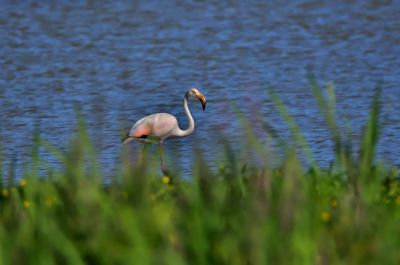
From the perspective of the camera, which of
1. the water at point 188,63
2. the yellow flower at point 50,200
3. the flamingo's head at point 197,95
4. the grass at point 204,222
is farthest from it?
the water at point 188,63

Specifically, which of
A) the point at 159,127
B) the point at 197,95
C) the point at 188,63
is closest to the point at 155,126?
the point at 159,127

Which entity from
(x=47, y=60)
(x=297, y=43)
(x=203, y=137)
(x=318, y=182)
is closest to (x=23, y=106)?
(x=203, y=137)

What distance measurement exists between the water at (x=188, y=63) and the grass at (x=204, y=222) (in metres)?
4.77

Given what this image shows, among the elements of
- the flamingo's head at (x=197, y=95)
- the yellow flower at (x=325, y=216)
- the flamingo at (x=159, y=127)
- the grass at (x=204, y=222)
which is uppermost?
the flamingo's head at (x=197, y=95)

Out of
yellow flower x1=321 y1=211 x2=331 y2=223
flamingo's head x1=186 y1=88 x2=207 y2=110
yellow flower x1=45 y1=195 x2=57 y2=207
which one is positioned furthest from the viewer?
flamingo's head x1=186 y1=88 x2=207 y2=110

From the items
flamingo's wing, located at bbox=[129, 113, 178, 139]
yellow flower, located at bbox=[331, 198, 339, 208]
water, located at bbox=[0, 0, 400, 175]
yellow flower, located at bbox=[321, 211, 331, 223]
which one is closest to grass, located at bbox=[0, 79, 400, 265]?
yellow flower, located at bbox=[321, 211, 331, 223]

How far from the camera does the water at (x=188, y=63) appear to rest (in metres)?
12.8

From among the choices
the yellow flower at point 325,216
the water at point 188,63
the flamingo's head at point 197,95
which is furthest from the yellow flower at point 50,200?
the flamingo's head at point 197,95

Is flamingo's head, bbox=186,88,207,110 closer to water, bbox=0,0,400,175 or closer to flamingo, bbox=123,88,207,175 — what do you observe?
flamingo, bbox=123,88,207,175

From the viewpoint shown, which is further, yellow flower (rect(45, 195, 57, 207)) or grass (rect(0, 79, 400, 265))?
yellow flower (rect(45, 195, 57, 207))

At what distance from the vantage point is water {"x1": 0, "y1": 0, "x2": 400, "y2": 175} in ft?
42.0

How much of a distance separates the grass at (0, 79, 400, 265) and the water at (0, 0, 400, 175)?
15.6 ft

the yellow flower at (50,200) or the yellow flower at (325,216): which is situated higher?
the yellow flower at (50,200)

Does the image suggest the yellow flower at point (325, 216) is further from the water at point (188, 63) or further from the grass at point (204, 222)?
the water at point (188, 63)
